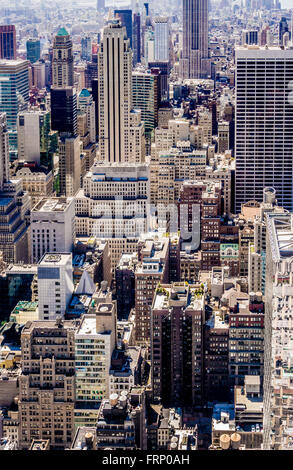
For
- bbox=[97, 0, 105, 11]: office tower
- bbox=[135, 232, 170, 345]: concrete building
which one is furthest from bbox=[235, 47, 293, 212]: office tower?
bbox=[135, 232, 170, 345]: concrete building

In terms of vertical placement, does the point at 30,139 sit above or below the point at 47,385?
above

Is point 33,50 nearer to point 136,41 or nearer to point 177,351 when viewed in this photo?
point 136,41

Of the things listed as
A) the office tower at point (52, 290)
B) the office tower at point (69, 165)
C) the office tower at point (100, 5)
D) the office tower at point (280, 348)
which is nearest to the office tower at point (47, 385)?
the office tower at point (52, 290)

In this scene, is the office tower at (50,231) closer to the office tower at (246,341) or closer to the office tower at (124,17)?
the office tower at (246,341)

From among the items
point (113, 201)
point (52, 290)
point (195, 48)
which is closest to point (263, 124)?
point (113, 201)

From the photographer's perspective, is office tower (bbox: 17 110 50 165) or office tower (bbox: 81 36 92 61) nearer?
office tower (bbox: 17 110 50 165)

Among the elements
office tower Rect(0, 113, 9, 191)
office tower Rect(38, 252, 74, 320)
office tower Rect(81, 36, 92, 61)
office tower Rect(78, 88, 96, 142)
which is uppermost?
office tower Rect(81, 36, 92, 61)

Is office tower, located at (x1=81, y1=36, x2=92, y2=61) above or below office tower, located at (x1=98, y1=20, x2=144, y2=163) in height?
above

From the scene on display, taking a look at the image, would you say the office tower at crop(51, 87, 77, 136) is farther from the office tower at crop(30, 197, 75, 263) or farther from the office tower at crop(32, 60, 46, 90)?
the office tower at crop(30, 197, 75, 263)
